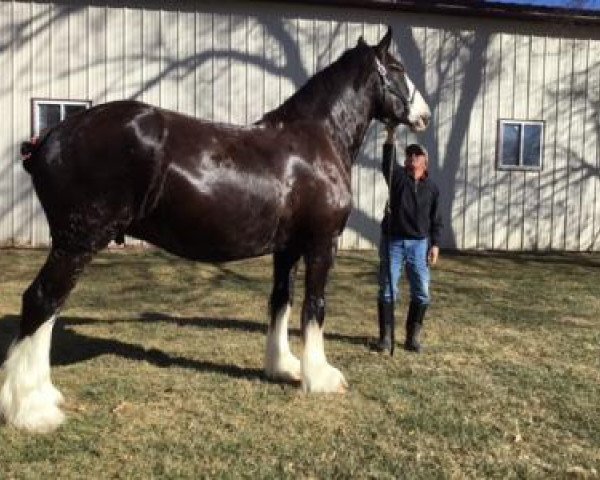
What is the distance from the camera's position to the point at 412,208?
265 inches

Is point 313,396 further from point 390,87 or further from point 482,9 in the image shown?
point 482,9

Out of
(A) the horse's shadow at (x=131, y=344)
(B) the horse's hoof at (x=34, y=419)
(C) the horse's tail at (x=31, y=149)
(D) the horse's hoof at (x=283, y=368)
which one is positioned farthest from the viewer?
(A) the horse's shadow at (x=131, y=344)

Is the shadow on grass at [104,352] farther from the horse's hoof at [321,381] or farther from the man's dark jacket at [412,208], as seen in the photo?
the man's dark jacket at [412,208]

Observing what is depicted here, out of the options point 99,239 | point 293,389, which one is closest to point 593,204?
point 293,389

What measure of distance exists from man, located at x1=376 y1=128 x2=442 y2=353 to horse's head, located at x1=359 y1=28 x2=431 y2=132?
→ 79 centimetres

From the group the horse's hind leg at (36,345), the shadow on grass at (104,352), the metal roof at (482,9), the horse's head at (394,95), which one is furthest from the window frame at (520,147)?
the horse's hind leg at (36,345)

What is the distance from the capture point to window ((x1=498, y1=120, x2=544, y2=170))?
15.0m

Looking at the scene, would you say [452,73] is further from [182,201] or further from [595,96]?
[182,201]

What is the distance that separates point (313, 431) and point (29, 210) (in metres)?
10.4

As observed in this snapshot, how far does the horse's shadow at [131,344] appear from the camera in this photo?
19.7 ft

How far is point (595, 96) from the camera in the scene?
603 inches

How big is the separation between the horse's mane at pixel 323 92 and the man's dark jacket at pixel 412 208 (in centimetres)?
121

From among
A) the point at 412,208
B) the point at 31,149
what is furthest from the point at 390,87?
the point at 31,149

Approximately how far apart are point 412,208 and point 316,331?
1.81 meters
